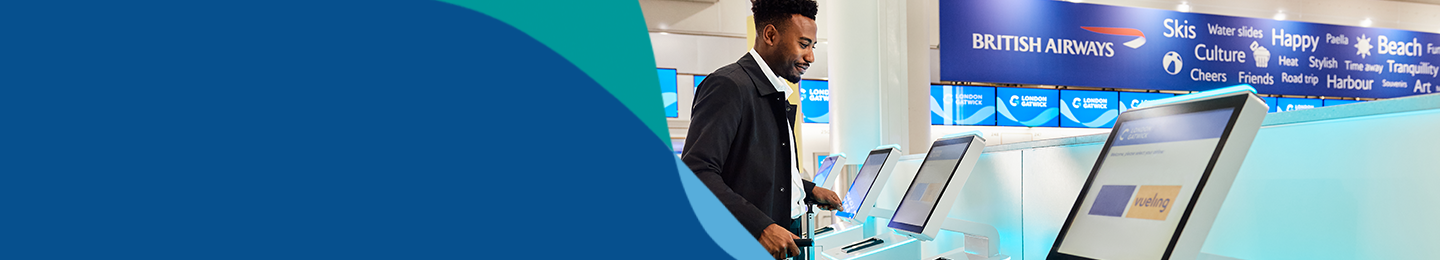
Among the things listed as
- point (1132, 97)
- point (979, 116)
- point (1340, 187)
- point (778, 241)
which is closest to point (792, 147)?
point (778, 241)

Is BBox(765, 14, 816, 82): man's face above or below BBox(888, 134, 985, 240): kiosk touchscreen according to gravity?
above

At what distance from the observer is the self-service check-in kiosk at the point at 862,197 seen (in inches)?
127

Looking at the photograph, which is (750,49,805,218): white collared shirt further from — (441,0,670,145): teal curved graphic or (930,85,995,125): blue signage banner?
(930,85,995,125): blue signage banner

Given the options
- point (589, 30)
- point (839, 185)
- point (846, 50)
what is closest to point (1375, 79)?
point (839, 185)

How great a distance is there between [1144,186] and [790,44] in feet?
2.78

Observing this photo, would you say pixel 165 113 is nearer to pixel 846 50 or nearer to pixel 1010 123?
pixel 846 50

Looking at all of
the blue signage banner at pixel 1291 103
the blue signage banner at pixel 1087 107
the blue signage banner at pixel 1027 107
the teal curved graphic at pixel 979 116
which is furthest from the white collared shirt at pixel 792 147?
the blue signage banner at pixel 1291 103

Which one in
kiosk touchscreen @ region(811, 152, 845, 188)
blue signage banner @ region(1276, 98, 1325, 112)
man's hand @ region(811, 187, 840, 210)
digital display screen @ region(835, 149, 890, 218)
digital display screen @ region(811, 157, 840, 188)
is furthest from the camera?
blue signage banner @ region(1276, 98, 1325, 112)

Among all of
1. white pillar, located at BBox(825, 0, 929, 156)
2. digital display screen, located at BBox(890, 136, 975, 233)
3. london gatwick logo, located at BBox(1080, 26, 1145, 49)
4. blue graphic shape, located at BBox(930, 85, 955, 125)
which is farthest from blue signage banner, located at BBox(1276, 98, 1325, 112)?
digital display screen, located at BBox(890, 136, 975, 233)

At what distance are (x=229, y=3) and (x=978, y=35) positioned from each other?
7.70 metres

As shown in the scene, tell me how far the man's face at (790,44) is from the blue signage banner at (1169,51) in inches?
231

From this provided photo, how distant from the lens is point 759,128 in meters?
1.82

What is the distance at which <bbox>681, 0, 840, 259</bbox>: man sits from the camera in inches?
60.6

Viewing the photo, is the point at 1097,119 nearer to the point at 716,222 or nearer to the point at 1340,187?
the point at 1340,187
